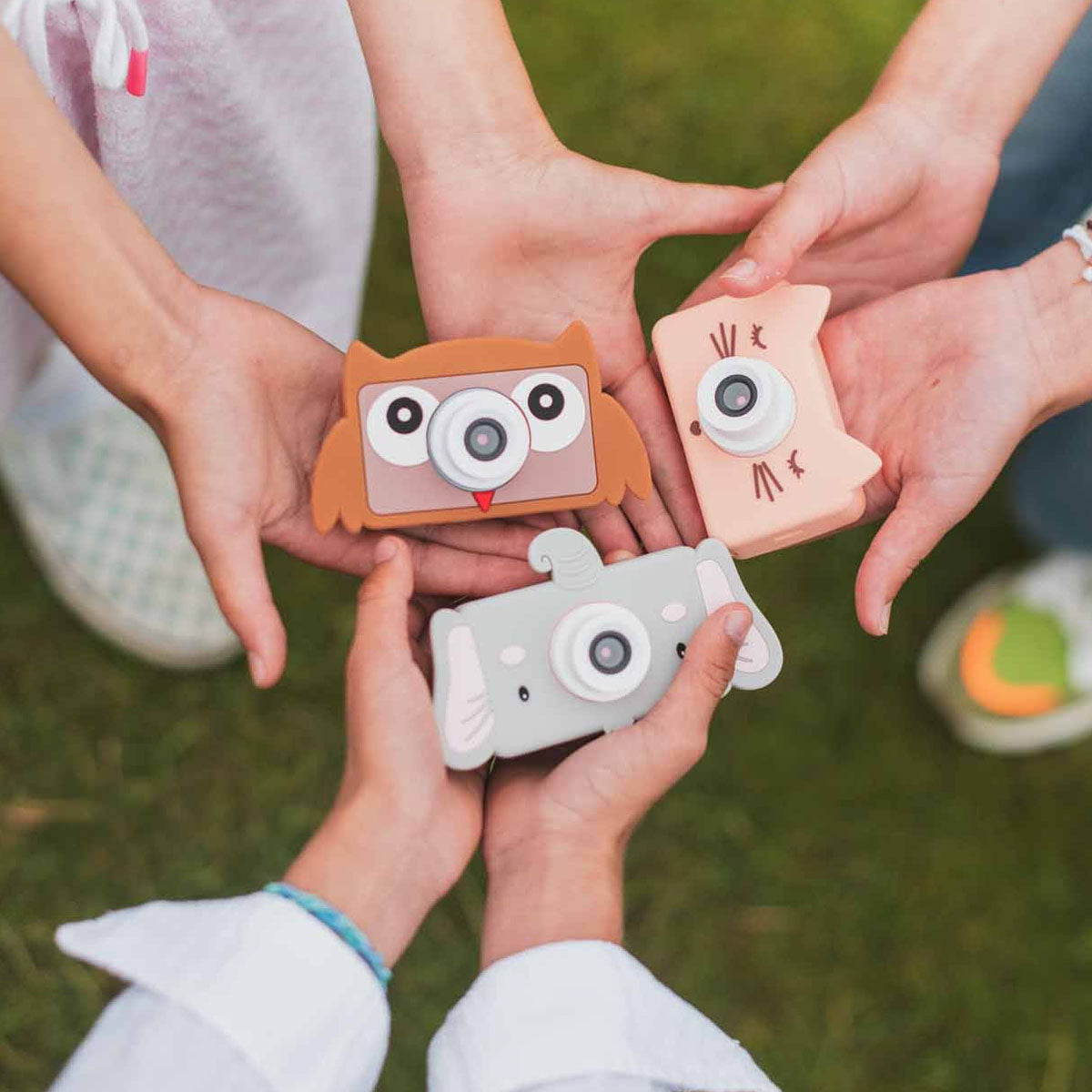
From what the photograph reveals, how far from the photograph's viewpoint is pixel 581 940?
86 centimetres

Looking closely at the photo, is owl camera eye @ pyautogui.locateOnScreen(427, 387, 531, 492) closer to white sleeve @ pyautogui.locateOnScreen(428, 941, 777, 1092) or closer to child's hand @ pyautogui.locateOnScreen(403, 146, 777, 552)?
child's hand @ pyautogui.locateOnScreen(403, 146, 777, 552)

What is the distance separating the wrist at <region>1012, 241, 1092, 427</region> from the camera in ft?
3.58

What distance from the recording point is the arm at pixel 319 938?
28.5 inches

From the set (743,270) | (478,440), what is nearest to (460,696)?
(478,440)

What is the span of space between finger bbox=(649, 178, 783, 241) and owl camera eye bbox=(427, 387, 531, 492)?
0.88 ft

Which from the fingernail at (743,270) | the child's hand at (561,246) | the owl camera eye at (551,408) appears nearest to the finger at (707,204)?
the child's hand at (561,246)

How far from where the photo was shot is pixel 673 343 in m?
1.11

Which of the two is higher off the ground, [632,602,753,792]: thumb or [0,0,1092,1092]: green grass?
[632,602,753,792]: thumb

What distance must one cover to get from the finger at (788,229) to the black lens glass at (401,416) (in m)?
0.31

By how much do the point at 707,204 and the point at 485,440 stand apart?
0.34 m

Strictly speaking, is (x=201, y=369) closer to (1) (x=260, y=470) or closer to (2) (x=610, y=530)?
(1) (x=260, y=470)

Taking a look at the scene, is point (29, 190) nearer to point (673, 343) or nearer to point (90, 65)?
point (90, 65)

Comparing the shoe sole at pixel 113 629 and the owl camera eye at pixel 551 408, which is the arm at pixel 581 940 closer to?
the owl camera eye at pixel 551 408

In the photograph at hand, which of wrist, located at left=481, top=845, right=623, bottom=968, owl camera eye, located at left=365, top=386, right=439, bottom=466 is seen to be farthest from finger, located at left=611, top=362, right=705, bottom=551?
wrist, located at left=481, top=845, right=623, bottom=968
